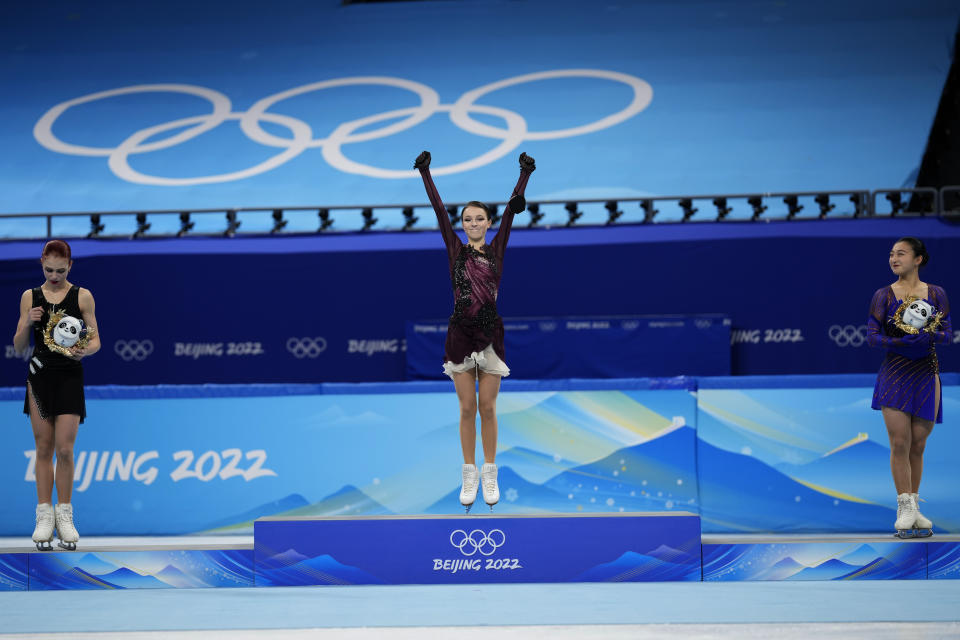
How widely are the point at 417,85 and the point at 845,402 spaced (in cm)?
805

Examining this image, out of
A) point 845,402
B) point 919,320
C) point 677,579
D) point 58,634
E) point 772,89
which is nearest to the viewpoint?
point 58,634

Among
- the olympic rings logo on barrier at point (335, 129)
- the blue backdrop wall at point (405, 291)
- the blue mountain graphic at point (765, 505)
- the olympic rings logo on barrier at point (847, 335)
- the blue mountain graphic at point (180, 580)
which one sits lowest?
the blue mountain graphic at point (180, 580)

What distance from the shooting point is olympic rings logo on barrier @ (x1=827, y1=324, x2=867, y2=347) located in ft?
33.5

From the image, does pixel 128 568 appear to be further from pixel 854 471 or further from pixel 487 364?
pixel 854 471

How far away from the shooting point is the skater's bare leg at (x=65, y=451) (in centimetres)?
585

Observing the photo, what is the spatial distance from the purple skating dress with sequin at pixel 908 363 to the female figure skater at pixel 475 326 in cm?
215

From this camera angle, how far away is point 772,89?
40.5 ft

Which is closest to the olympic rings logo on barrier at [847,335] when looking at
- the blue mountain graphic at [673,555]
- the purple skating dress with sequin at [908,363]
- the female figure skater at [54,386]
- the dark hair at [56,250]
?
the purple skating dress with sequin at [908,363]

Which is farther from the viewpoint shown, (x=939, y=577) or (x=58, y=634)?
(x=939, y=577)

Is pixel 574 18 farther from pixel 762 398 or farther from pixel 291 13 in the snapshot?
pixel 762 398

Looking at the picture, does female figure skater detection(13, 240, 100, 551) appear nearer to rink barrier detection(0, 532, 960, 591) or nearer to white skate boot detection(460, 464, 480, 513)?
rink barrier detection(0, 532, 960, 591)

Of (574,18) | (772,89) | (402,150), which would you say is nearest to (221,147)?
(402,150)

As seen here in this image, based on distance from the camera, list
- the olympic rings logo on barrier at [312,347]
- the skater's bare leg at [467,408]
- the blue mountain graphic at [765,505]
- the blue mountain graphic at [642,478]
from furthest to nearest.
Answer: the olympic rings logo on barrier at [312,347]
the blue mountain graphic at [642,478]
the blue mountain graphic at [765,505]
the skater's bare leg at [467,408]

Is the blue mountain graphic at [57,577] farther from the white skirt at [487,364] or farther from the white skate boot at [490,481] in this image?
the white skirt at [487,364]
